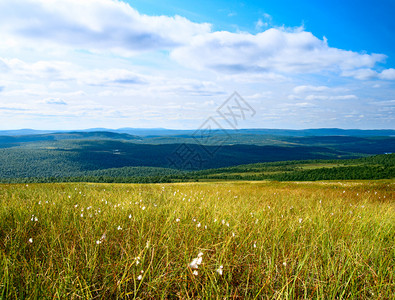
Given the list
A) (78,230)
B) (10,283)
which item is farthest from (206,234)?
(10,283)

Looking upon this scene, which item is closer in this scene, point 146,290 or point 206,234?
point 146,290

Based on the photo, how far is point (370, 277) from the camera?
312cm

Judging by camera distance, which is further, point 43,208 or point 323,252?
point 43,208

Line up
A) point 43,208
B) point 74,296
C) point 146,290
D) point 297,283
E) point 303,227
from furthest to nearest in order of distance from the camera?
point 43,208, point 303,227, point 297,283, point 146,290, point 74,296

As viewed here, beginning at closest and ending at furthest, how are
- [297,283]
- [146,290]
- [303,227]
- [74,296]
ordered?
[74,296] → [146,290] → [297,283] → [303,227]

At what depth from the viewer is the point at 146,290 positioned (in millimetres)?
2648

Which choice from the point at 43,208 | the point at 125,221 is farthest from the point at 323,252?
the point at 43,208

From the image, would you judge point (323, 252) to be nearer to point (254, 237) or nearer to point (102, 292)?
point (254, 237)

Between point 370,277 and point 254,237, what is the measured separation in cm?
162

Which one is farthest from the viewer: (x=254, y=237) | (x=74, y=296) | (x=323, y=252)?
(x=254, y=237)

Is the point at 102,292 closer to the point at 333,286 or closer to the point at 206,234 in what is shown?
the point at 206,234

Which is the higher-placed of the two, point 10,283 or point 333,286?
point 10,283

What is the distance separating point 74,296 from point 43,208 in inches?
156

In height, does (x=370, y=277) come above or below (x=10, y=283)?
below
